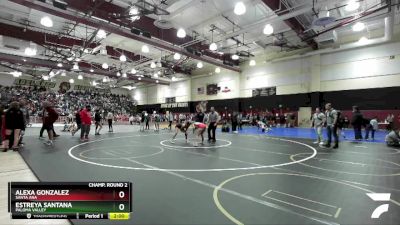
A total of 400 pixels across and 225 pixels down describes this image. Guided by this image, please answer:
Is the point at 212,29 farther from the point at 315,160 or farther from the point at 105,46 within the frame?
the point at 315,160

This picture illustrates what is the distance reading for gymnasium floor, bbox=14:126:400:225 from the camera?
331 cm

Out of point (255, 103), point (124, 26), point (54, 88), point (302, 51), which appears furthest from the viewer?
point (54, 88)

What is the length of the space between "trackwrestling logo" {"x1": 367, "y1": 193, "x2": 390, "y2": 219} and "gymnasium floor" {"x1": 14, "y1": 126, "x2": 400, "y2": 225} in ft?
0.23

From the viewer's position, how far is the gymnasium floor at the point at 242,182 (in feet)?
10.9

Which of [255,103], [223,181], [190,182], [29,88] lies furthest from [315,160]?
[29,88]

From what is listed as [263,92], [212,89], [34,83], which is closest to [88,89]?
[34,83]

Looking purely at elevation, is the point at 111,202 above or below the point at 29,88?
below

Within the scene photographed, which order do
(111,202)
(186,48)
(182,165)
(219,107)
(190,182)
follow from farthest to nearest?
(219,107), (186,48), (182,165), (190,182), (111,202)

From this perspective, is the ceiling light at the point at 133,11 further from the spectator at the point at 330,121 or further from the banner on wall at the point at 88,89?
the banner on wall at the point at 88,89

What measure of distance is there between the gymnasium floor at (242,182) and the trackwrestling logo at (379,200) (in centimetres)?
7

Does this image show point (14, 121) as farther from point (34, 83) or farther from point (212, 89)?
point (34, 83)

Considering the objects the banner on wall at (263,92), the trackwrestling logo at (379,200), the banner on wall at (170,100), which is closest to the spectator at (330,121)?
the trackwrestling logo at (379,200)

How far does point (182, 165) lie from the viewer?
252 inches

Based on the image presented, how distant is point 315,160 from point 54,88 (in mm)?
40707
